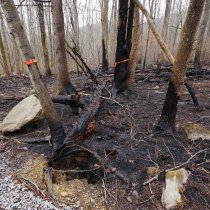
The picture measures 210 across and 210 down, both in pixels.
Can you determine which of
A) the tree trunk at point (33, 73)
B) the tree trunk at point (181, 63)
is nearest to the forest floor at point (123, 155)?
the tree trunk at point (181, 63)

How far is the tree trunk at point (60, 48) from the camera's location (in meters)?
4.30

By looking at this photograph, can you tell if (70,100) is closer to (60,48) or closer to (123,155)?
(60,48)

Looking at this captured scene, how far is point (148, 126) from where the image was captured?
3.85 metres

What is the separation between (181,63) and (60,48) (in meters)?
2.72

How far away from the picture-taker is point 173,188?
2.40 metres

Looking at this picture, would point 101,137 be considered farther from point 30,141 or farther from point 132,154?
point 30,141

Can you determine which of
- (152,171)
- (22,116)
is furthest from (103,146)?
(22,116)

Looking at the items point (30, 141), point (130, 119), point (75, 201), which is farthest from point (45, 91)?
point (130, 119)

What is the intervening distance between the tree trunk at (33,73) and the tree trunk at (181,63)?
1.76m

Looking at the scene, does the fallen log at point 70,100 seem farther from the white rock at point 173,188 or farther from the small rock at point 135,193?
→ the white rock at point 173,188

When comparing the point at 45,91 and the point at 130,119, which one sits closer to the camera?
the point at 45,91

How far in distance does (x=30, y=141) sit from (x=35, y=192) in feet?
3.91

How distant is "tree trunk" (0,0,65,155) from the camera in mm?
2335

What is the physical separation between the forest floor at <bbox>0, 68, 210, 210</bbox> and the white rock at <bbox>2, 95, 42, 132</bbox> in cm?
16
